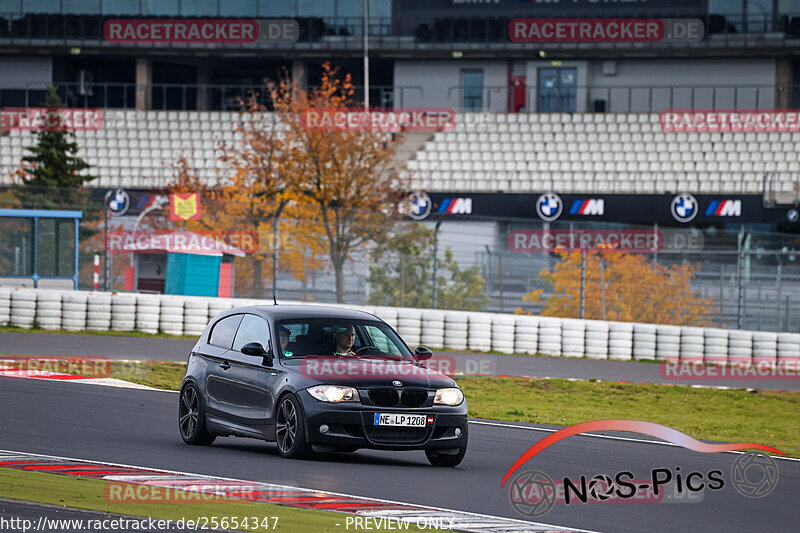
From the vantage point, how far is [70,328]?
23.1 m

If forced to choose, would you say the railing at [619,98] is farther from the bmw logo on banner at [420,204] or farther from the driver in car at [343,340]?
the driver in car at [343,340]

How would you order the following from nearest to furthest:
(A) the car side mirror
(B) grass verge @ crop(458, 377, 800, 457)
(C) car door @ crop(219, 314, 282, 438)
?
(C) car door @ crop(219, 314, 282, 438) < (A) the car side mirror < (B) grass verge @ crop(458, 377, 800, 457)

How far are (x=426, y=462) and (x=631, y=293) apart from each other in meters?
15.1

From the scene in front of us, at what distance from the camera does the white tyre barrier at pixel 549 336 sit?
2309cm

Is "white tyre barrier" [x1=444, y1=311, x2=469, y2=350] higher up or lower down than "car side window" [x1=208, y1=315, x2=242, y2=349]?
lower down

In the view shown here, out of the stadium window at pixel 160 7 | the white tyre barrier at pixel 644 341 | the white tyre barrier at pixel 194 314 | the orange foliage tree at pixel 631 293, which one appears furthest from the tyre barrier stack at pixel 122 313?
the stadium window at pixel 160 7

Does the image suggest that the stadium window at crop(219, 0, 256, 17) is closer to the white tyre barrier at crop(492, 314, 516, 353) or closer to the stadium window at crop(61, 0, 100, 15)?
the stadium window at crop(61, 0, 100, 15)

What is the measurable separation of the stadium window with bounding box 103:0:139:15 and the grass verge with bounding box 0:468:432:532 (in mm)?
42071

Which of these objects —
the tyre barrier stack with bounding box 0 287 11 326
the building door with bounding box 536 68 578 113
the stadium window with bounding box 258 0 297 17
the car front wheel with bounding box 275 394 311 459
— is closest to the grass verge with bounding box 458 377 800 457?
the car front wheel with bounding box 275 394 311 459

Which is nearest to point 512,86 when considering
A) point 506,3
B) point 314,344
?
point 506,3

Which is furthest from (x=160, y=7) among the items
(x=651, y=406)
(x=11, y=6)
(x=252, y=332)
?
(x=252, y=332)

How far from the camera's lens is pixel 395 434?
31.3 feet

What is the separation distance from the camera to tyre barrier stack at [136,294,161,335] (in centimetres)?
2325

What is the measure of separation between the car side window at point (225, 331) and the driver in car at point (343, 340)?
112 cm
